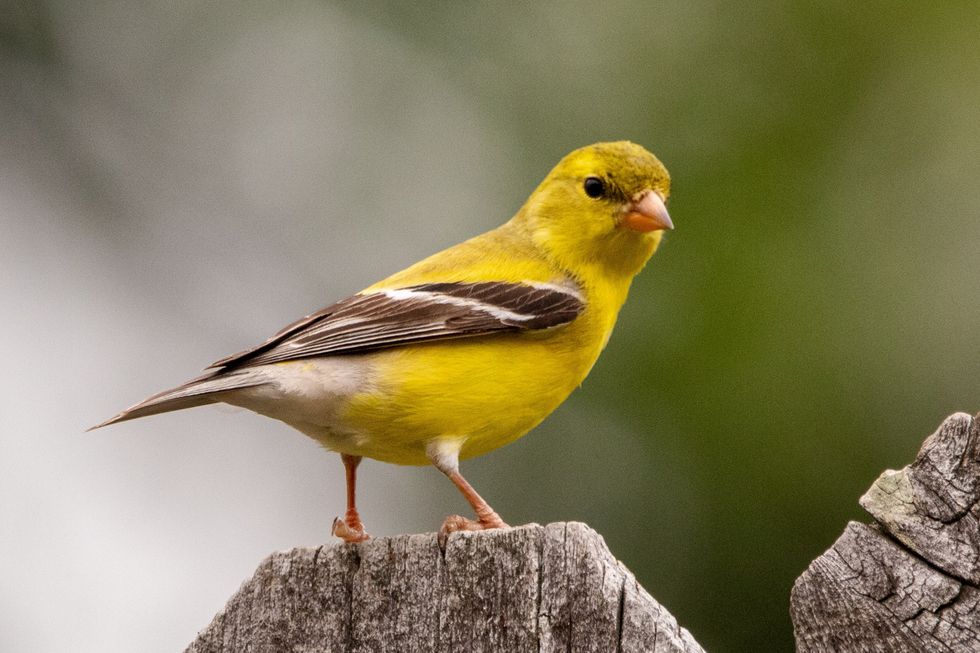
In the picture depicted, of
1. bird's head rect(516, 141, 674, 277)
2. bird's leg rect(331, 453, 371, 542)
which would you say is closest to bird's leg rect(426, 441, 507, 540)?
bird's leg rect(331, 453, 371, 542)

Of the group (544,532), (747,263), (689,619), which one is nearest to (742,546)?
(689,619)

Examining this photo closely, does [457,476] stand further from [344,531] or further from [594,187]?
[594,187]

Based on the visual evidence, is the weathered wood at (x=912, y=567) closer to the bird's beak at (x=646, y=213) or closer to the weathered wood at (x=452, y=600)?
the weathered wood at (x=452, y=600)

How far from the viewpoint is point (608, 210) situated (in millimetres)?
5449

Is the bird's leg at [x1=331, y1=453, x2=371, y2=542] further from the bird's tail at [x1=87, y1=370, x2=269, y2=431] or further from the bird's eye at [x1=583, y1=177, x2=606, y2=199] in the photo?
the bird's eye at [x1=583, y1=177, x2=606, y2=199]

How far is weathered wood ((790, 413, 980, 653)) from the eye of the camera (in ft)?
7.48

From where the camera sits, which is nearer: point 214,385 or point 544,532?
point 544,532

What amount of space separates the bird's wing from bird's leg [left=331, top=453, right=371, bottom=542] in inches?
20.9

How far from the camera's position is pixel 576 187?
559cm

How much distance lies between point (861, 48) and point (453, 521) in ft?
12.6

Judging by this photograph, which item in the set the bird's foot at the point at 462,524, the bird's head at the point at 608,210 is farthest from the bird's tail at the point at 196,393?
the bird's head at the point at 608,210

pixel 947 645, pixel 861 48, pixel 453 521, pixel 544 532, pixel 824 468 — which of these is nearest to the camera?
pixel 947 645

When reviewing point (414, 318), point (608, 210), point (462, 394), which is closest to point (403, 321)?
point (414, 318)

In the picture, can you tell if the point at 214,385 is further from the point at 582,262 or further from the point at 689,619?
the point at 689,619
